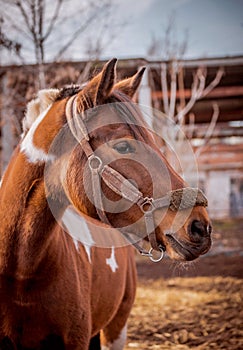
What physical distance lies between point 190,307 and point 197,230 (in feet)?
14.5

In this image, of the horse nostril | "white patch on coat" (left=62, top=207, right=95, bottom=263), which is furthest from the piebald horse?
"white patch on coat" (left=62, top=207, right=95, bottom=263)

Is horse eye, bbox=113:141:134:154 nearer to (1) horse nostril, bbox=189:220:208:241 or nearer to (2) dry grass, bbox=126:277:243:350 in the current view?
(1) horse nostril, bbox=189:220:208:241

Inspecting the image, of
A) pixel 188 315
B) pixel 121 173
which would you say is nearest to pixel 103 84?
pixel 121 173

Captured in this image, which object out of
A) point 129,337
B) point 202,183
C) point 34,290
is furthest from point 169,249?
point 202,183

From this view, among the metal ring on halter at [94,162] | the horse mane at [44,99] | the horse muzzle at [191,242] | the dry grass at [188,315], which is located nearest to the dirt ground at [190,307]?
the dry grass at [188,315]

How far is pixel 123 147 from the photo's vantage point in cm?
231

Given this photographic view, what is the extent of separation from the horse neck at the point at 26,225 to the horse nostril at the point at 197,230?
800mm

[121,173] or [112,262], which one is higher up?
[121,173]

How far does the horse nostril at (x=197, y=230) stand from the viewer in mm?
2098

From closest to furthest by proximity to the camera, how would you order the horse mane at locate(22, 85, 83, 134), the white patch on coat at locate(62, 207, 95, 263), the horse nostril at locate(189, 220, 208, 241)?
the horse nostril at locate(189, 220, 208, 241) < the horse mane at locate(22, 85, 83, 134) < the white patch on coat at locate(62, 207, 95, 263)

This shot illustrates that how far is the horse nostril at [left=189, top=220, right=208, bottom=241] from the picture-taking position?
2098mm

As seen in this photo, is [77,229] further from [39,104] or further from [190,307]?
[190,307]

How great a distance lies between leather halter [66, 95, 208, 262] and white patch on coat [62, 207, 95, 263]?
70cm

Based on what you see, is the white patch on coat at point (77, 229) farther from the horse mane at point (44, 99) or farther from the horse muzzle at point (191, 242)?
the horse muzzle at point (191, 242)
